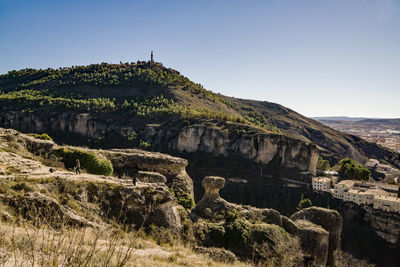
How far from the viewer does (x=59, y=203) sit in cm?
792

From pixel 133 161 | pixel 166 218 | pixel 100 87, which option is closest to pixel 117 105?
→ pixel 100 87

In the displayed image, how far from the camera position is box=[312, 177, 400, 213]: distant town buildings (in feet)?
115

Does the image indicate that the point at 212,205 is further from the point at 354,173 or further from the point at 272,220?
the point at 354,173

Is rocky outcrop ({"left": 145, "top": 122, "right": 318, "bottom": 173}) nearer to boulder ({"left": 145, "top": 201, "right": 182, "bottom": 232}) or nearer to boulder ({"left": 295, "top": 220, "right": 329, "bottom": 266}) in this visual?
boulder ({"left": 295, "top": 220, "right": 329, "bottom": 266})

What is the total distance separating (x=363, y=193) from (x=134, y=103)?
4934cm

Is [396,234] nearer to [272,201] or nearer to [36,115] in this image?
[272,201]

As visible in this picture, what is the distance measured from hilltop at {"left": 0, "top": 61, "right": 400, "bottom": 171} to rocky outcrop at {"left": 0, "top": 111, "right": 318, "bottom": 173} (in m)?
0.50

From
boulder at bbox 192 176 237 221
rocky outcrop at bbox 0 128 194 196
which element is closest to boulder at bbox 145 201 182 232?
boulder at bbox 192 176 237 221

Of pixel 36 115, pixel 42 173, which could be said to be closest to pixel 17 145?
pixel 42 173

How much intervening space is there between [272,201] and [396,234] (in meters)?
15.4

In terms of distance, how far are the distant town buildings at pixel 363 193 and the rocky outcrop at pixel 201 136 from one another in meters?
5.38

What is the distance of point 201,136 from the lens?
51594 mm

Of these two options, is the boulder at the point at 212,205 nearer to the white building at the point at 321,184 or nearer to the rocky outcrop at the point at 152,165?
the rocky outcrop at the point at 152,165

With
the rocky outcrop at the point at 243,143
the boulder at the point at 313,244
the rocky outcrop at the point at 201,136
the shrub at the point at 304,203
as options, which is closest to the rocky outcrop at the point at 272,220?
the boulder at the point at 313,244
